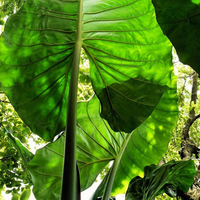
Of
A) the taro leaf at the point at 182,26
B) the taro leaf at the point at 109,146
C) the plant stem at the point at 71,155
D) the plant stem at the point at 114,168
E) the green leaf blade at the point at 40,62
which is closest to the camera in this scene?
the taro leaf at the point at 182,26

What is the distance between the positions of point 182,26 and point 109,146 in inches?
33.4

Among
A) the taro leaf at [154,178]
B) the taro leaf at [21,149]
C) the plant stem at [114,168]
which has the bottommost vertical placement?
the taro leaf at [154,178]

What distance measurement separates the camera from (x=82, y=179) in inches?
48.7

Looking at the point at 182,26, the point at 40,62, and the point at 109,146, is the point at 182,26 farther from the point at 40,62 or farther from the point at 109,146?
the point at 109,146

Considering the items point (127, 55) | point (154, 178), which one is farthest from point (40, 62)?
point (154, 178)

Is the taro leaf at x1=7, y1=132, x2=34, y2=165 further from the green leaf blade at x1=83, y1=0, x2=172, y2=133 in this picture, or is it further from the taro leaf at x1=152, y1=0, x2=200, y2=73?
the taro leaf at x1=152, y1=0, x2=200, y2=73

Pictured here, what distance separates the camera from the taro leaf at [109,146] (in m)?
1.17

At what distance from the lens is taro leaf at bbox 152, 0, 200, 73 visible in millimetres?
555

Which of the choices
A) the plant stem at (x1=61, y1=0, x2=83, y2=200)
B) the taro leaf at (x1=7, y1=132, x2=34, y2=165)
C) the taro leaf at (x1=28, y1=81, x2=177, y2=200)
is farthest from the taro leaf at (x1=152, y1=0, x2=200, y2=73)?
the taro leaf at (x1=7, y1=132, x2=34, y2=165)

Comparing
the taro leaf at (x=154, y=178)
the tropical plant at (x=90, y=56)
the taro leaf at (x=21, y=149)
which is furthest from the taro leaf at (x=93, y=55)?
the taro leaf at (x=154, y=178)

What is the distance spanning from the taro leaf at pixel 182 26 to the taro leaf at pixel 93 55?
0.38 meters

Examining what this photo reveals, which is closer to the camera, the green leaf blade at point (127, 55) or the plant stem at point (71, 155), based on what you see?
the plant stem at point (71, 155)

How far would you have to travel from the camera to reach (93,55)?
3.35ft

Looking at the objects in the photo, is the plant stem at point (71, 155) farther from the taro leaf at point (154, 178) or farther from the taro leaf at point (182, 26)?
the taro leaf at point (154, 178)
